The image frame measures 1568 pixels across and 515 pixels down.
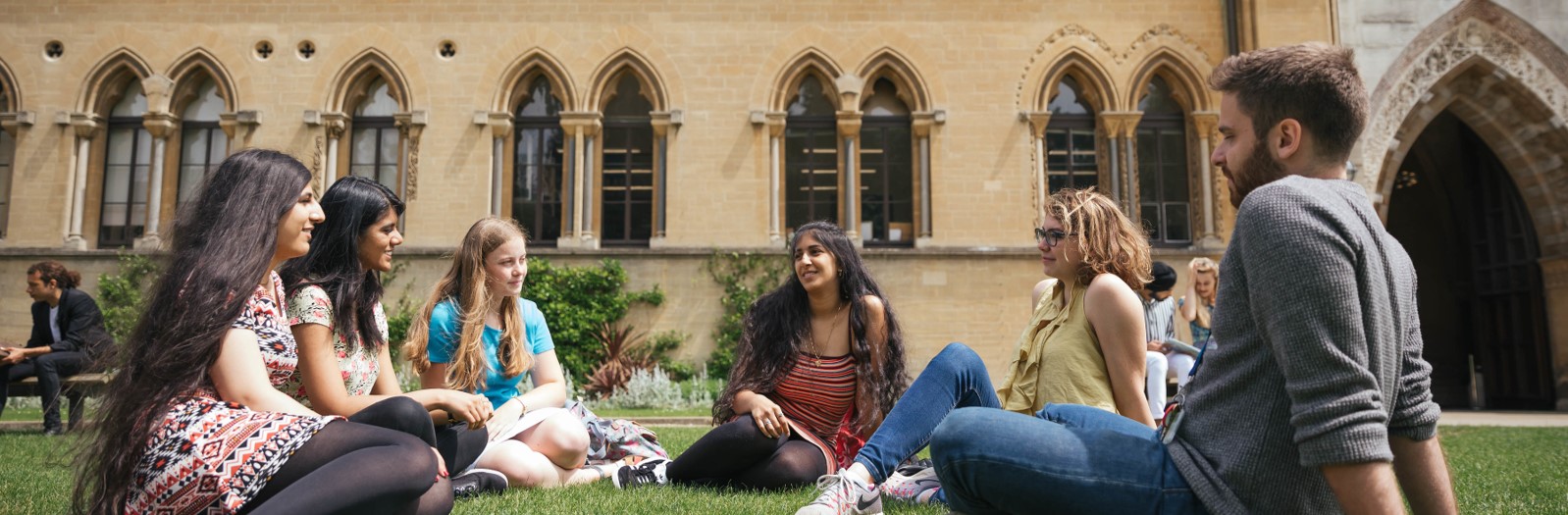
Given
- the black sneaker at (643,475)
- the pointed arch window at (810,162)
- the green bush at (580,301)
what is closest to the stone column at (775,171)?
the pointed arch window at (810,162)

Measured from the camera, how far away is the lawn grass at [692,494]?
11.9ft

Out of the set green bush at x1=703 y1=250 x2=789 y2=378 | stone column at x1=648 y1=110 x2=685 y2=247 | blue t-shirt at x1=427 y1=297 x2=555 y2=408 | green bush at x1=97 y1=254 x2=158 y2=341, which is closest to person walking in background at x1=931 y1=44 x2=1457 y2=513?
blue t-shirt at x1=427 y1=297 x2=555 y2=408

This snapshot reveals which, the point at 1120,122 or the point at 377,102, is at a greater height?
the point at 377,102

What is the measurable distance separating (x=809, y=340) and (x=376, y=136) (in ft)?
38.3

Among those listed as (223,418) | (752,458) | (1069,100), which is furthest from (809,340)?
(1069,100)

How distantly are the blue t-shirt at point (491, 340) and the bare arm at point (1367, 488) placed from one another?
361cm

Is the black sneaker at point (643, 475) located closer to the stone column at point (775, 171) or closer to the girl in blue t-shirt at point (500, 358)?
the girl in blue t-shirt at point (500, 358)

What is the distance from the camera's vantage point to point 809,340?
4.43m

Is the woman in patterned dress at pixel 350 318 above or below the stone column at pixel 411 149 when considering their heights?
below

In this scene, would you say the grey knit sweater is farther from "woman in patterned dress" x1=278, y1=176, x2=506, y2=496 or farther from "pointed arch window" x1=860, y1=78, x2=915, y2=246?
"pointed arch window" x1=860, y1=78, x2=915, y2=246

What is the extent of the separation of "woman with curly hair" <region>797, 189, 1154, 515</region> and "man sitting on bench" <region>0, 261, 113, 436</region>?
794cm

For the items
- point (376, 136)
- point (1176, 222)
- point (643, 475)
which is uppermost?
point (376, 136)

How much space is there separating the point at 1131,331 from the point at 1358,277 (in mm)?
1842

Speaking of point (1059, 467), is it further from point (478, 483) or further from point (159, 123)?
point (159, 123)
